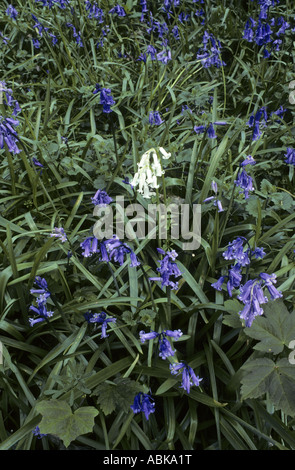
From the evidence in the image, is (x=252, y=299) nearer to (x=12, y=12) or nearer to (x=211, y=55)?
(x=211, y=55)

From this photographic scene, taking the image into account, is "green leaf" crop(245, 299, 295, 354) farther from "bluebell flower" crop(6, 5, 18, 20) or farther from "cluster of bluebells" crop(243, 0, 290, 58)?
"bluebell flower" crop(6, 5, 18, 20)

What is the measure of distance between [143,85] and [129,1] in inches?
63.4

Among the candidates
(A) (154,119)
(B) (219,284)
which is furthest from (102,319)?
(A) (154,119)

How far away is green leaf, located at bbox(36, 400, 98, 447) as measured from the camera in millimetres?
1899

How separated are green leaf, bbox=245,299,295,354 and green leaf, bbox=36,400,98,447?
79 cm

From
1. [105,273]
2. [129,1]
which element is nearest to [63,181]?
[105,273]

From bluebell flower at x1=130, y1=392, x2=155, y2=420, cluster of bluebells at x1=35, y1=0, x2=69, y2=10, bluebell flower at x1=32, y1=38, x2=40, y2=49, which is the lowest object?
bluebell flower at x1=130, y1=392, x2=155, y2=420

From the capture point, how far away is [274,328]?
6.59 ft

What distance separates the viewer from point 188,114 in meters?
3.66

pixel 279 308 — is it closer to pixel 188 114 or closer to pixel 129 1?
pixel 188 114

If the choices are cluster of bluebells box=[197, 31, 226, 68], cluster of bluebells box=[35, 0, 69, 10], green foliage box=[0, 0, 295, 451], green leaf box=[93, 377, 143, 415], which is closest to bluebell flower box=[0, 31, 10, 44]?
cluster of bluebells box=[35, 0, 69, 10]

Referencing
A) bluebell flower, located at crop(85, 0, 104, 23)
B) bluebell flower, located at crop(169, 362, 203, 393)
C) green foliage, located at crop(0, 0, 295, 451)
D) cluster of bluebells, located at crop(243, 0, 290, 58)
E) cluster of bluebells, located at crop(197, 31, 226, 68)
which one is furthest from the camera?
bluebell flower, located at crop(85, 0, 104, 23)

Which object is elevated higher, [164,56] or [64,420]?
[164,56]

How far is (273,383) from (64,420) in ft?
2.97
